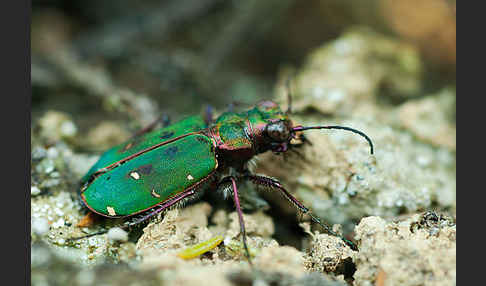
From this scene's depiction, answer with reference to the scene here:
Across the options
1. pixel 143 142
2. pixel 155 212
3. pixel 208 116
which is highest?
pixel 208 116

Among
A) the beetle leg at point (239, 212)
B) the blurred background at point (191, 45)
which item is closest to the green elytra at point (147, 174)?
the beetle leg at point (239, 212)

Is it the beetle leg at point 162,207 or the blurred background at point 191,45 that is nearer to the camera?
the beetle leg at point 162,207

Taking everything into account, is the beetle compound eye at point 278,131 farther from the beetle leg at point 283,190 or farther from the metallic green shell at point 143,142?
the metallic green shell at point 143,142

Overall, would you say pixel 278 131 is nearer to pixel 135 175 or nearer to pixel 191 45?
pixel 135 175

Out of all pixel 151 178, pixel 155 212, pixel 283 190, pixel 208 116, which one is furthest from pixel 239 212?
pixel 208 116

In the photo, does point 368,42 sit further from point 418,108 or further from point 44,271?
point 44,271

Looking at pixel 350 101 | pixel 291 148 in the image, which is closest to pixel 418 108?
pixel 350 101
